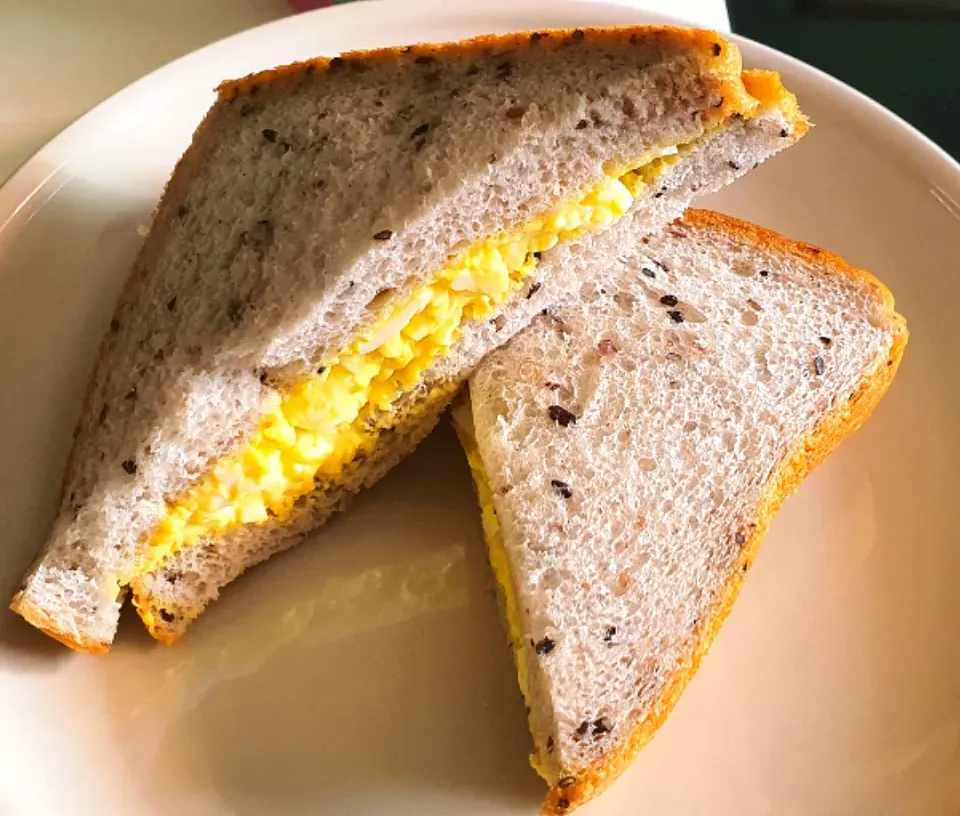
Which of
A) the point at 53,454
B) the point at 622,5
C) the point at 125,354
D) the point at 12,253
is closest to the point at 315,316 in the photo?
the point at 125,354

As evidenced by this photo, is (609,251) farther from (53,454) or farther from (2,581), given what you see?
(2,581)

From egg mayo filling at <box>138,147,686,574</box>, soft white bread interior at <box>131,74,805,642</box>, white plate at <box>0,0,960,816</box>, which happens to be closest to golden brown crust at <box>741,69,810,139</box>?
soft white bread interior at <box>131,74,805,642</box>

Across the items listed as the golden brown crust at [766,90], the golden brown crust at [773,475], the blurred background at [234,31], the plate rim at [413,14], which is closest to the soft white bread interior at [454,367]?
the golden brown crust at [766,90]

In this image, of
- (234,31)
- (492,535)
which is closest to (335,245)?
(492,535)

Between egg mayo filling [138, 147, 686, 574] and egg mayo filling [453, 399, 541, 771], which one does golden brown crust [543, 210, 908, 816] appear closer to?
egg mayo filling [453, 399, 541, 771]

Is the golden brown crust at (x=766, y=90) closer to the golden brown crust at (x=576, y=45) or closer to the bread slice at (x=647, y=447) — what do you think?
the golden brown crust at (x=576, y=45)

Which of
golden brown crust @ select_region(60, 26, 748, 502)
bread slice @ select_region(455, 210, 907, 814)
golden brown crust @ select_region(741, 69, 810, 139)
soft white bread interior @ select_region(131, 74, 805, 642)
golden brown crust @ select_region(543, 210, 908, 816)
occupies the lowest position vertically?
golden brown crust @ select_region(543, 210, 908, 816)
